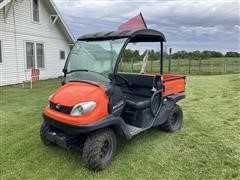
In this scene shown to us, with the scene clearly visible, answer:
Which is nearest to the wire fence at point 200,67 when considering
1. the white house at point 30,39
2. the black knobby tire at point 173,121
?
Answer: the white house at point 30,39

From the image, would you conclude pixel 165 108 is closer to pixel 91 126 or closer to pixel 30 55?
pixel 91 126

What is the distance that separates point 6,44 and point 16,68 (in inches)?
52.1

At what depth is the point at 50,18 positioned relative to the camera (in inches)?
627

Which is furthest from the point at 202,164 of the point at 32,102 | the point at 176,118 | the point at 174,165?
the point at 32,102

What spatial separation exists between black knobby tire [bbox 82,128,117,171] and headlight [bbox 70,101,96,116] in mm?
383

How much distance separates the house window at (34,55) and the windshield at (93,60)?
10.5 meters

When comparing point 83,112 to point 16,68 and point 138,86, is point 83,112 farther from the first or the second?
point 16,68

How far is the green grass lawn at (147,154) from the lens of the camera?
3.73m

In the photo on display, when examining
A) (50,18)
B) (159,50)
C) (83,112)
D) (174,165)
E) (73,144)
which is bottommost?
(174,165)

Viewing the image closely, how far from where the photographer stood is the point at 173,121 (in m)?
5.66

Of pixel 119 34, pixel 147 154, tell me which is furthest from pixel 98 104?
pixel 147 154

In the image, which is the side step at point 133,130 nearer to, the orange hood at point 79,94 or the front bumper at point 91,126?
the front bumper at point 91,126

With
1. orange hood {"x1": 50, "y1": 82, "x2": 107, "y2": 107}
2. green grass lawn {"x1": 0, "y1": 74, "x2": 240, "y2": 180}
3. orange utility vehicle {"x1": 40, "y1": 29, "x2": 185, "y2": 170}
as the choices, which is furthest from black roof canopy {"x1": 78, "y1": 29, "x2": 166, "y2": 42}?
green grass lawn {"x1": 0, "y1": 74, "x2": 240, "y2": 180}

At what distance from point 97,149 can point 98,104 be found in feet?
2.05
